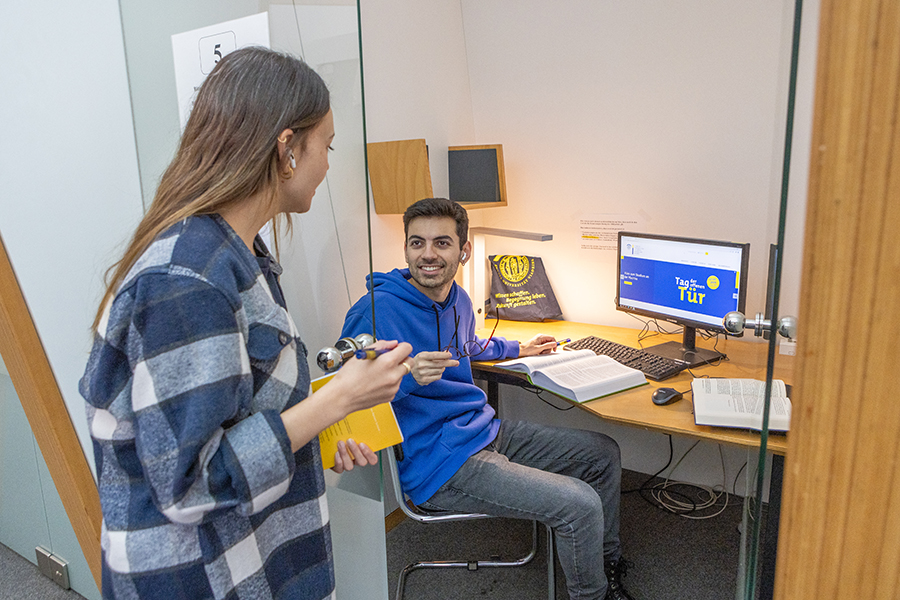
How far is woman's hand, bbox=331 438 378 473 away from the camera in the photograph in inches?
40.7

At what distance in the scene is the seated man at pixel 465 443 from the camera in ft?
5.81

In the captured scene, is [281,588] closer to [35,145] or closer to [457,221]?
[35,145]

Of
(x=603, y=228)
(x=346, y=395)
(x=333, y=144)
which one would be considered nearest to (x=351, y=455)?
(x=346, y=395)

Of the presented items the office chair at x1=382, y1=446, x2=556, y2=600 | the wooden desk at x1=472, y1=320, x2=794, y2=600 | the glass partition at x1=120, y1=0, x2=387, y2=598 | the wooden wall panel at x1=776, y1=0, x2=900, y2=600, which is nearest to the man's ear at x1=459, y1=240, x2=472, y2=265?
the wooden desk at x1=472, y1=320, x2=794, y2=600

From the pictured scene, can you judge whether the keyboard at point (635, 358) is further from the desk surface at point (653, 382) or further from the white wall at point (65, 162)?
the white wall at point (65, 162)

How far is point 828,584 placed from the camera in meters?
0.40

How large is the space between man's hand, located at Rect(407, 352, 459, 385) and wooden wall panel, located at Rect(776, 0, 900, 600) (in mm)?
1260

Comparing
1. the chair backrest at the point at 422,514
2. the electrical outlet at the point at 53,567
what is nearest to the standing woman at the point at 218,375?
the chair backrest at the point at 422,514

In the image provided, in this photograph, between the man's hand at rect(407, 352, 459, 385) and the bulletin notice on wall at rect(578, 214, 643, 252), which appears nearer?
the man's hand at rect(407, 352, 459, 385)

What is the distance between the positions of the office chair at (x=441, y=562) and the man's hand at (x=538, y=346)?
1.97 ft

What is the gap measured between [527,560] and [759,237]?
4.73 feet

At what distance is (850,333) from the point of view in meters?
0.36

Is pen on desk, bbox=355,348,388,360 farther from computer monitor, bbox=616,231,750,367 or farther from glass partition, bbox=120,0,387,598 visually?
computer monitor, bbox=616,231,750,367

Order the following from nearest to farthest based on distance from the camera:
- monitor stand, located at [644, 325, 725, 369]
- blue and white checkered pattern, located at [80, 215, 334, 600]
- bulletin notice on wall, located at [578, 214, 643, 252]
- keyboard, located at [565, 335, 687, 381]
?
blue and white checkered pattern, located at [80, 215, 334, 600]
keyboard, located at [565, 335, 687, 381]
monitor stand, located at [644, 325, 725, 369]
bulletin notice on wall, located at [578, 214, 643, 252]
